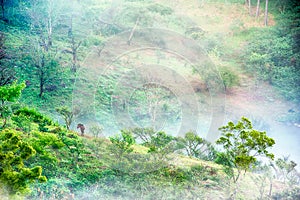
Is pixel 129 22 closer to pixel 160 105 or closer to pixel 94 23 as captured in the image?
pixel 94 23

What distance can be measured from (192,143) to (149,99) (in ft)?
6.87

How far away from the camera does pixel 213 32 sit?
15.5 meters

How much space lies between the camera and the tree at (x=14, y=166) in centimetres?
683

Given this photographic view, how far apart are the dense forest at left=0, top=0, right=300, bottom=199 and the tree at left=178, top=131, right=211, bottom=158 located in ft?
0.22

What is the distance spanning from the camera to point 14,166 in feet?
23.2

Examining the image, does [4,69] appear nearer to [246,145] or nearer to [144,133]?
[144,133]

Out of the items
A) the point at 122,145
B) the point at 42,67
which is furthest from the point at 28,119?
the point at 42,67

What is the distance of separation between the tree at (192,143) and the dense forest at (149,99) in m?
0.07

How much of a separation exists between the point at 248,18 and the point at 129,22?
498cm

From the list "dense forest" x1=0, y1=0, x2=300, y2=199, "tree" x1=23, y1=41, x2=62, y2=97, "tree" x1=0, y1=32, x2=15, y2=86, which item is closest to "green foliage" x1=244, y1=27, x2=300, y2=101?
Result: "dense forest" x1=0, y1=0, x2=300, y2=199

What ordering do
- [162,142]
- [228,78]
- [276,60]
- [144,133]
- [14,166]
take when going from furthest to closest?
1. [276,60]
2. [228,78]
3. [144,133]
4. [162,142]
5. [14,166]

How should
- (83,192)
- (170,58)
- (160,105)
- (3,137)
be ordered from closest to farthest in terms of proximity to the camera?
(3,137)
(83,192)
(160,105)
(170,58)

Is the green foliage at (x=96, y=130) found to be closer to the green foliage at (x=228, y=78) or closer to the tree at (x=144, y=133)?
the tree at (x=144, y=133)

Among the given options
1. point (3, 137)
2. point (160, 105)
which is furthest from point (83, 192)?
point (160, 105)
